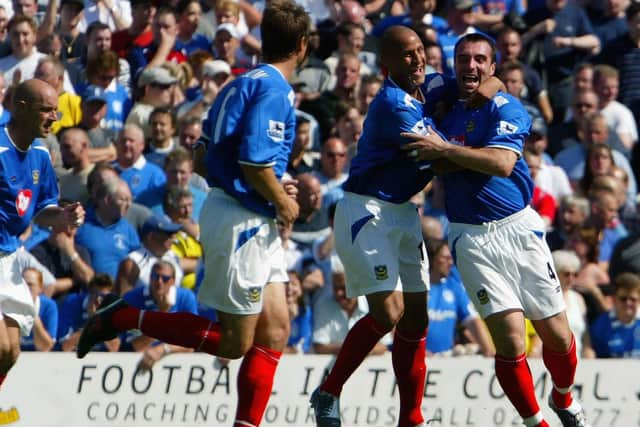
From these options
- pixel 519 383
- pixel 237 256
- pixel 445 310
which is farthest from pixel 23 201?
pixel 445 310

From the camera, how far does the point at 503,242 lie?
838cm

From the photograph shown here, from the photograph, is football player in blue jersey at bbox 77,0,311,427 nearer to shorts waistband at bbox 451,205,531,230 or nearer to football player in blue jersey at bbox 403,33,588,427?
football player in blue jersey at bbox 403,33,588,427

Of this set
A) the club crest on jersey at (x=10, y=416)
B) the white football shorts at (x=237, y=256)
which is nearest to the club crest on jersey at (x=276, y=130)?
the white football shorts at (x=237, y=256)

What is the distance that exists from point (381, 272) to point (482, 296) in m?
0.59

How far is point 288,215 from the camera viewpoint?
7.57 m

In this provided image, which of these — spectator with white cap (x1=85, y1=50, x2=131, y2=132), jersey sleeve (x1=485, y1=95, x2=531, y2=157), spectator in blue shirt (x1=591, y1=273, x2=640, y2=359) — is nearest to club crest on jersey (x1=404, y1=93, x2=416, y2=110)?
jersey sleeve (x1=485, y1=95, x2=531, y2=157)

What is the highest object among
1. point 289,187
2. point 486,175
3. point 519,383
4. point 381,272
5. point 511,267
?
point 486,175

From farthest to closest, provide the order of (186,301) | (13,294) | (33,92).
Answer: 1. (186,301)
2. (13,294)
3. (33,92)

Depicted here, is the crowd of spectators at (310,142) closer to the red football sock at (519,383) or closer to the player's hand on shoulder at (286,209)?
the red football sock at (519,383)

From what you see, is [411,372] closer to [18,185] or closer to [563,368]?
[563,368]

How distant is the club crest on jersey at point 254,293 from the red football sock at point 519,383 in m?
1.53

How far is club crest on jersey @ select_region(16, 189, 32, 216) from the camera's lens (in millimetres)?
8383

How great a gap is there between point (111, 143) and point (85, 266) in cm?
181

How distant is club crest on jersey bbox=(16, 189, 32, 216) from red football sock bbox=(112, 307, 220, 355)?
82 cm
